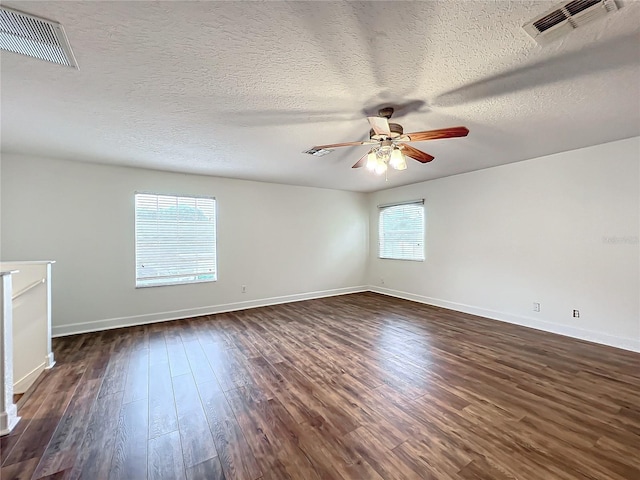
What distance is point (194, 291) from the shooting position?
4734 mm

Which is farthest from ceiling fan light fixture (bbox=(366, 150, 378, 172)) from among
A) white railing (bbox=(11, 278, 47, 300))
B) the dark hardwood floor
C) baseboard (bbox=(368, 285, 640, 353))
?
white railing (bbox=(11, 278, 47, 300))

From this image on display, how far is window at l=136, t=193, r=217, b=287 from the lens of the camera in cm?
434

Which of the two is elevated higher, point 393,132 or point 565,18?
point 565,18

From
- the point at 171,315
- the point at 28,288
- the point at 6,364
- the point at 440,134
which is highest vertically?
the point at 440,134

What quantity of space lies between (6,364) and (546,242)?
5790 mm

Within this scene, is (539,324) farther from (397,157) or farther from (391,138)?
(391,138)

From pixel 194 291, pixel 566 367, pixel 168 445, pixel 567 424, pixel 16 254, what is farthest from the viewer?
pixel 194 291

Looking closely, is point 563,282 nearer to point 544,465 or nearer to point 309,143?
point 544,465

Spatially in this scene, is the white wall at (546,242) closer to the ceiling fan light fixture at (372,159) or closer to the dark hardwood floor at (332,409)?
the dark hardwood floor at (332,409)

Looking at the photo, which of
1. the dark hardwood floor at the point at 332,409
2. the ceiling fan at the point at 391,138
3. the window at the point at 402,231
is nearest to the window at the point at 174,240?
the dark hardwood floor at the point at 332,409

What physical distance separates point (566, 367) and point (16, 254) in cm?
661

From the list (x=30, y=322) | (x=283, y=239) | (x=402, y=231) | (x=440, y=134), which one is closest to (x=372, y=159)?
(x=440, y=134)

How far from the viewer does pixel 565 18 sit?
139 cm

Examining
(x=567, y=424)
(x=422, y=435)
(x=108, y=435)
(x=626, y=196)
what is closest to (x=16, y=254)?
(x=108, y=435)
